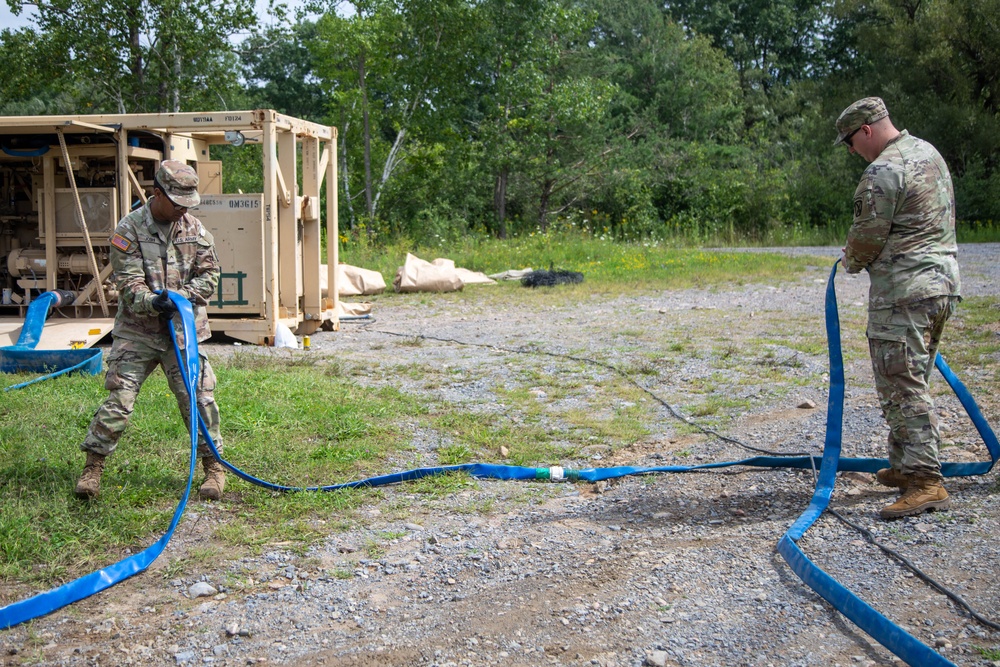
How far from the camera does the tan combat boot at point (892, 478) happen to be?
15.7 feet

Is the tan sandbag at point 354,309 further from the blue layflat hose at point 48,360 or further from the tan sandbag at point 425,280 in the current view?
the blue layflat hose at point 48,360

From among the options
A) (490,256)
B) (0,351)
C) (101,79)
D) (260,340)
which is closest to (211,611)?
(0,351)

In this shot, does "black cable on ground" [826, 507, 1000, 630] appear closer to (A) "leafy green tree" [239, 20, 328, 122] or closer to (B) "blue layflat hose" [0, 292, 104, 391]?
(B) "blue layflat hose" [0, 292, 104, 391]

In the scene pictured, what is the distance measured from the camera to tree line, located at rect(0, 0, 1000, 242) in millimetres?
20656

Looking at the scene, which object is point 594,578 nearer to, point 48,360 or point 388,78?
point 48,360

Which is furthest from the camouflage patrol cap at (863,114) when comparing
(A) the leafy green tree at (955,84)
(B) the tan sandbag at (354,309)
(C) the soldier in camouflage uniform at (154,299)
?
(A) the leafy green tree at (955,84)

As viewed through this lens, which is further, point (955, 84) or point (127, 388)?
point (955, 84)

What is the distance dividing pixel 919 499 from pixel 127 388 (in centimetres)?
401

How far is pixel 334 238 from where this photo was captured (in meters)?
11.4

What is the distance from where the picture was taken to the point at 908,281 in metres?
4.61

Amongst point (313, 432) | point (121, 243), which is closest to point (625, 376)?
point (313, 432)

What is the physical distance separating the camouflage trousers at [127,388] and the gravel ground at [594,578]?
56cm

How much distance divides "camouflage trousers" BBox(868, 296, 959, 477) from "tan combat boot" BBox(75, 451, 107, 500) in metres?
4.03

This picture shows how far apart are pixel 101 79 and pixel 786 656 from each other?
21.1m
